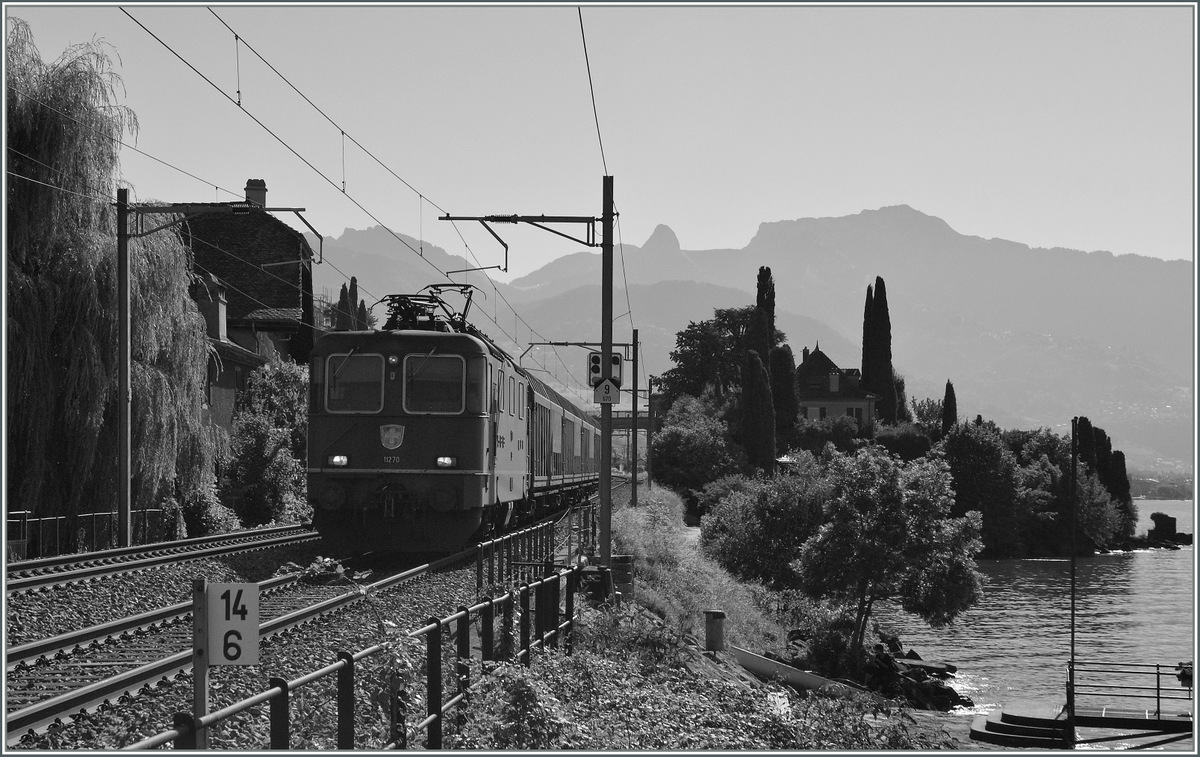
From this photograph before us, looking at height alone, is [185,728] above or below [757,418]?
below

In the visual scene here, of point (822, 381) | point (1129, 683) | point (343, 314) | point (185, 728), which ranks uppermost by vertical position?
point (343, 314)

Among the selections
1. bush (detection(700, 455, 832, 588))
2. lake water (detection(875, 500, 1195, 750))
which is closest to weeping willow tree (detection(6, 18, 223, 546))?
lake water (detection(875, 500, 1195, 750))

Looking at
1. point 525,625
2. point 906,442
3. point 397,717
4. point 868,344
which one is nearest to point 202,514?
point 525,625

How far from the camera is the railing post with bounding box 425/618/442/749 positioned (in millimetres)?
7363

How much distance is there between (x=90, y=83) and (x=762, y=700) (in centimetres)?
1643

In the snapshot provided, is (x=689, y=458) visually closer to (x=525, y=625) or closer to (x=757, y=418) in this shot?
(x=757, y=418)

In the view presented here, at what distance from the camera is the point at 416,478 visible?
1781cm

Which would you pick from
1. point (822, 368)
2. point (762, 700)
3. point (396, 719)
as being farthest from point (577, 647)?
point (822, 368)

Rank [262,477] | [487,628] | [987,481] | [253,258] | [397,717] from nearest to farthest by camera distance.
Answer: [397,717]
[487,628]
[262,477]
[253,258]
[987,481]

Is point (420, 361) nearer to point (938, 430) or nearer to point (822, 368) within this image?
point (938, 430)

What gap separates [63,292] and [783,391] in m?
69.7

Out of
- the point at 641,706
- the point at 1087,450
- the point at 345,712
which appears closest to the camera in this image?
the point at 345,712

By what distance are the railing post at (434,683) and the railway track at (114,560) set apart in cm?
759

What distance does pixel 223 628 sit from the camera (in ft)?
17.9
